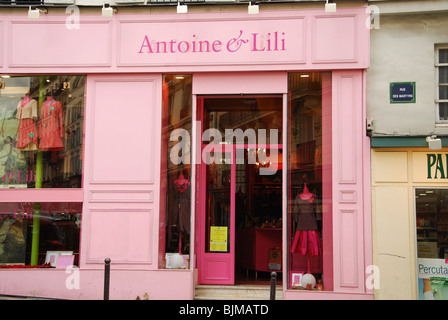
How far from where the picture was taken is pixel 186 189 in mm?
10359

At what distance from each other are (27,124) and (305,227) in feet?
20.0

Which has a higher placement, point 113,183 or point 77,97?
point 77,97

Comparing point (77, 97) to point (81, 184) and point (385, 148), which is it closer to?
point (81, 184)

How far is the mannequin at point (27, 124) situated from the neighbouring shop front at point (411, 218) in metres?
6.89

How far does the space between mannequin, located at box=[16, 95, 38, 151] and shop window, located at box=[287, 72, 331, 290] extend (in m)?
5.27

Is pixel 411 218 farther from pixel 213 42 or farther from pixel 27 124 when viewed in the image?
pixel 27 124

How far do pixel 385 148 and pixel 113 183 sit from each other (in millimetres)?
5289

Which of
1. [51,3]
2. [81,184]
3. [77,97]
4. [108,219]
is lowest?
[108,219]

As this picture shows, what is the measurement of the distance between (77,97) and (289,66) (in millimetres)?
4339

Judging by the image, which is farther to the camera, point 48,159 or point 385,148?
point 48,159

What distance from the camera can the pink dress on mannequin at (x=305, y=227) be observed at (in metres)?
9.95
